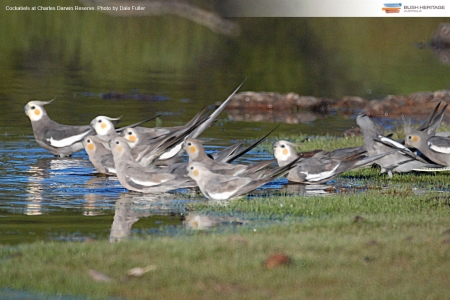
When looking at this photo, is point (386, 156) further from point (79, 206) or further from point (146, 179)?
point (79, 206)

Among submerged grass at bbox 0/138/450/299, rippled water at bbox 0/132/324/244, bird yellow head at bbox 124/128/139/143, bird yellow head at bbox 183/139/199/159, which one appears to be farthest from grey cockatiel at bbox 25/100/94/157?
submerged grass at bbox 0/138/450/299

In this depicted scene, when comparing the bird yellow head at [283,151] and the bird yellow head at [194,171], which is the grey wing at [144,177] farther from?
the bird yellow head at [283,151]

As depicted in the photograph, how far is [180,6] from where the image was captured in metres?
37.5

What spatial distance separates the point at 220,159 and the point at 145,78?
1826 centimetres

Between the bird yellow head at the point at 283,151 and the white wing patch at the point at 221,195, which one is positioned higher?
the bird yellow head at the point at 283,151

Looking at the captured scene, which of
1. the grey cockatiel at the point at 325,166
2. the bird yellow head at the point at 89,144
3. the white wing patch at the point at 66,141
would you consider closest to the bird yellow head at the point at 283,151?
the grey cockatiel at the point at 325,166

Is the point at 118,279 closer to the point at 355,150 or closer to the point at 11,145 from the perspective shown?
the point at 355,150

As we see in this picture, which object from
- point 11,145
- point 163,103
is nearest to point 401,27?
point 163,103

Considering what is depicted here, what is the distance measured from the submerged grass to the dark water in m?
1.02

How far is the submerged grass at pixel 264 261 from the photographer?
7.32 m

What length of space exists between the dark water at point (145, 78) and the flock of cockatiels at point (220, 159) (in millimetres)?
315

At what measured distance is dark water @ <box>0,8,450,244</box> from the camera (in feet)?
36.8

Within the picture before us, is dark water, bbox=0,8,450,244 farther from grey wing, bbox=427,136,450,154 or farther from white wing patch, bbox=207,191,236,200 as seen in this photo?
grey wing, bbox=427,136,450,154

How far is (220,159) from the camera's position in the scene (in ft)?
43.9
